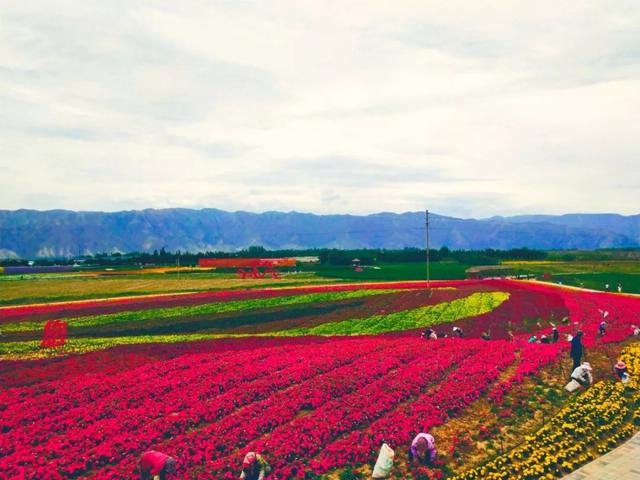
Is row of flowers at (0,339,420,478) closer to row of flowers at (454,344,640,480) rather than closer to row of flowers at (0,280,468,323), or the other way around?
row of flowers at (454,344,640,480)

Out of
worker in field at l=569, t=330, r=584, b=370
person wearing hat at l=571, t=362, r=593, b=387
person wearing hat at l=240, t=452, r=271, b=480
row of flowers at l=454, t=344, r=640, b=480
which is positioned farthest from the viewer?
worker in field at l=569, t=330, r=584, b=370

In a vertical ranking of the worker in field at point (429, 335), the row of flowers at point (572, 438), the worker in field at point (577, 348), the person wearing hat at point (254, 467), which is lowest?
the row of flowers at point (572, 438)

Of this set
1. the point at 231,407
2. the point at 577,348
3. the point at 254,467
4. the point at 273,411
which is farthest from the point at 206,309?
the point at 254,467

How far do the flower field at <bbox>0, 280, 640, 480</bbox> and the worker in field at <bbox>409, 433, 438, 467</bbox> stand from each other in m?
0.39

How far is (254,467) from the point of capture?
50.2 feet

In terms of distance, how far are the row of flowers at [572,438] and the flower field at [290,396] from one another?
6 centimetres

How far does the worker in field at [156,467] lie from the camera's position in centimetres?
1525

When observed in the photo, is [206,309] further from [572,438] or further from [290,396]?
[572,438]

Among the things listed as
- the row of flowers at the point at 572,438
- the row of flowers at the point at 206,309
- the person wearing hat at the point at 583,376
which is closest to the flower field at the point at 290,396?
the row of flowers at the point at 572,438

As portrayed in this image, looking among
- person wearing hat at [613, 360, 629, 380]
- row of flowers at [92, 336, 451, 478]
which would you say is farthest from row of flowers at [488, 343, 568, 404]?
row of flowers at [92, 336, 451, 478]

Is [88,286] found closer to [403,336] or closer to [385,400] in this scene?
[403,336]

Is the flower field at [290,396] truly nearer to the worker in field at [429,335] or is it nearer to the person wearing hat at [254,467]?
the person wearing hat at [254,467]

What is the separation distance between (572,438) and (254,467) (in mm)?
12296

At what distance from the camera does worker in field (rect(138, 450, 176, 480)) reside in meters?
15.2
